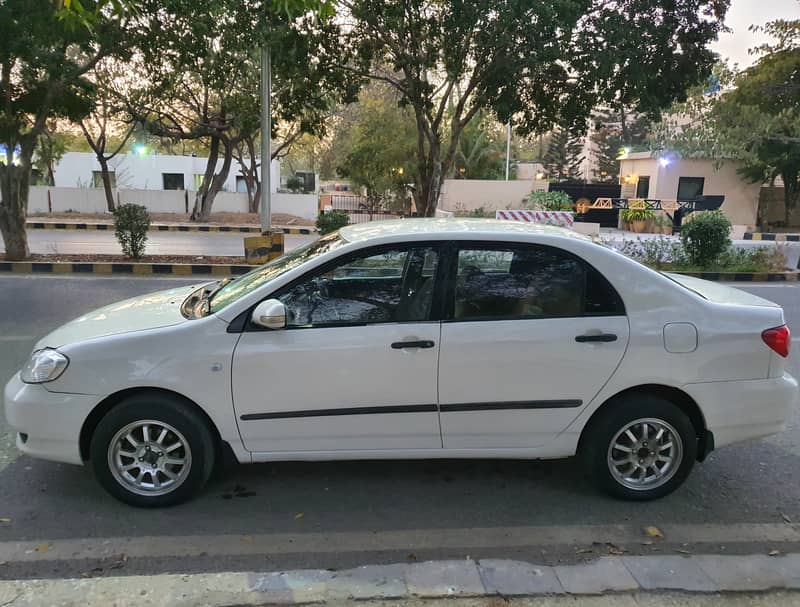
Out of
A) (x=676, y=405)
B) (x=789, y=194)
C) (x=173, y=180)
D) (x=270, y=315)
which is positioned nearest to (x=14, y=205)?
(x=270, y=315)

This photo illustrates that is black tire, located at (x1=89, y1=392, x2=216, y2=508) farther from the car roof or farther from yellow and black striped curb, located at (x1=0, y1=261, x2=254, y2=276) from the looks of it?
yellow and black striped curb, located at (x1=0, y1=261, x2=254, y2=276)

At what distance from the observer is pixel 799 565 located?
10.1ft

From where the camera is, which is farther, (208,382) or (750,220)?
(750,220)

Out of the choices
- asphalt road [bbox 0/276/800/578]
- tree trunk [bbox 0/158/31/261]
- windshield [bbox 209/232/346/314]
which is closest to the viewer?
asphalt road [bbox 0/276/800/578]

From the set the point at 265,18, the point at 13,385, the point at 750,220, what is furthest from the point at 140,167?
the point at 13,385

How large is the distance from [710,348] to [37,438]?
12.0 ft

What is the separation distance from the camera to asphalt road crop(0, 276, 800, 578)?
314 centimetres

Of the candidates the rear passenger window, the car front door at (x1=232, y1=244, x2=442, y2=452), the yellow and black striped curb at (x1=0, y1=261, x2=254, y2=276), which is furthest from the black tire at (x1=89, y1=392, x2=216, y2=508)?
the yellow and black striped curb at (x1=0, y1=261, x2=254, y2=276)

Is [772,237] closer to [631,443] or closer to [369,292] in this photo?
[631,443]

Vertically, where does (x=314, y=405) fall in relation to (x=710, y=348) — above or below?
below

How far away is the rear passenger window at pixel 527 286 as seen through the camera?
3.53m

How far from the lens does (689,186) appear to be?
2988 centimetres

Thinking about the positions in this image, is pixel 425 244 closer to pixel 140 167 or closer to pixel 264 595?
pixel 264 595

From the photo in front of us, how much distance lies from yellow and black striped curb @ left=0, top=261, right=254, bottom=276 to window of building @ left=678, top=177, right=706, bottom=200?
78.4 feet
